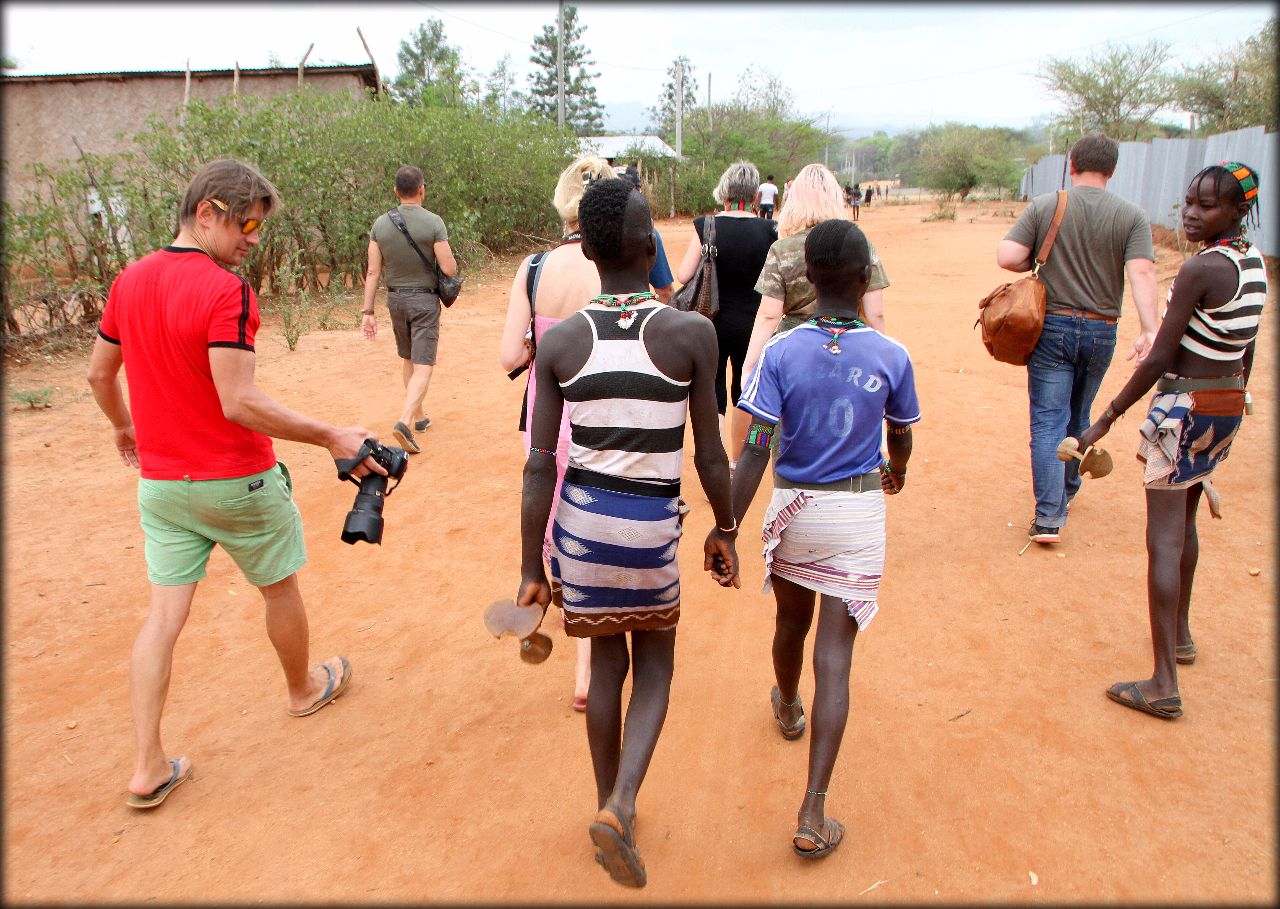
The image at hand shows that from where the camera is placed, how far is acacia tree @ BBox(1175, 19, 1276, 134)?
21.9m

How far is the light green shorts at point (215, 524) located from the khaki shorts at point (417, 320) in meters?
3.40

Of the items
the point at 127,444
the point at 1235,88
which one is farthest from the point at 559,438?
the point at 1235,88

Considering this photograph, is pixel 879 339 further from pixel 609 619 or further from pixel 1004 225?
pixel 1004 225

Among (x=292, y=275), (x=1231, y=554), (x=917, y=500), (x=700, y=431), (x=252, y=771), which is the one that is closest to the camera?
(x=700, y=431)

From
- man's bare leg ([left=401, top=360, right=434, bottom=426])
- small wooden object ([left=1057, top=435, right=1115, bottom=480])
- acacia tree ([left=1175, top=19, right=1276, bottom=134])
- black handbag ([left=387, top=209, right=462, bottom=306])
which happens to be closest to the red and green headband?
small wooden object ([left=1057, top=435, right=1115, bottom=480])

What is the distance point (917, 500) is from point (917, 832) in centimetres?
309

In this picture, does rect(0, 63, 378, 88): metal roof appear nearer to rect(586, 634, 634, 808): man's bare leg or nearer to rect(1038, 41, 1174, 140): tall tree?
rect(586, 634, 634, 808): man's bare leg

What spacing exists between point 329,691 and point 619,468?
6.26 ft

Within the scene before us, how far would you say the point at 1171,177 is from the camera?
65.8 feet

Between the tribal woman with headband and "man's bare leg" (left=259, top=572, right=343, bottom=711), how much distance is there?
10.1 feet

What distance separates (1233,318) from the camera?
3.14 metres

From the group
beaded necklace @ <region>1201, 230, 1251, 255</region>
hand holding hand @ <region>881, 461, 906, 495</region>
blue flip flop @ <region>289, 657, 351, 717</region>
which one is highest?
beaded necklace @ <region>1201, 230, 1251, 255</region>

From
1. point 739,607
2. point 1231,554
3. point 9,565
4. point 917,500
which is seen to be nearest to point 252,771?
point 739,607

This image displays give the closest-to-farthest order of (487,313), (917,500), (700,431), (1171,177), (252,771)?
(700,431) < (252,771) < (917,500) < (487,313) < (1171,177)
